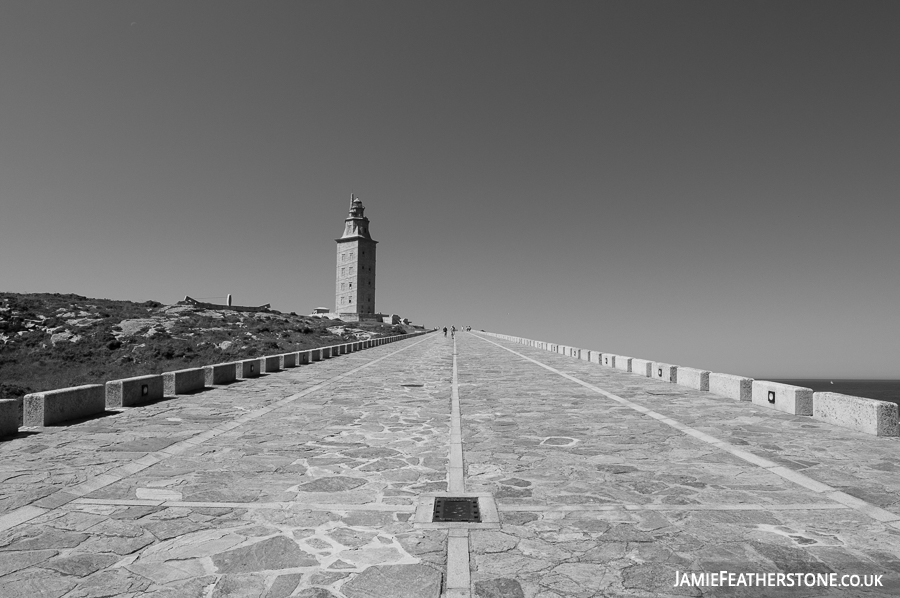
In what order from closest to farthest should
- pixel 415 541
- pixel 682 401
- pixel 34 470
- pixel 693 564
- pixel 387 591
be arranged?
pixel 387 591
pixel 693 564
pixel 415 541
pixel 34 470
pixel 682 401

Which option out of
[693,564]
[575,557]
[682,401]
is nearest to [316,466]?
[575,557]

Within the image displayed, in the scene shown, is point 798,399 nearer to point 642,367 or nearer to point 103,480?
point 642,367

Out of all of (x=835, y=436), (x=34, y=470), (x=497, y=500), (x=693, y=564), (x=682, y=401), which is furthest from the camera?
(x=682, y=401)

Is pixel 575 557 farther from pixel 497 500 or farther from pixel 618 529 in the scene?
pixel 497 500

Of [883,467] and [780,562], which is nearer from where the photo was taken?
[780,562]

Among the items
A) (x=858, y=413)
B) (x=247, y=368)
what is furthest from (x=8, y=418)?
(x=858, y=413)

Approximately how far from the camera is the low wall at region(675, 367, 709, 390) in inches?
551

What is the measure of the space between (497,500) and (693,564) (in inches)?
73.5

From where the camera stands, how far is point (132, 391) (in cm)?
1085

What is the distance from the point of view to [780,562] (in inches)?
145

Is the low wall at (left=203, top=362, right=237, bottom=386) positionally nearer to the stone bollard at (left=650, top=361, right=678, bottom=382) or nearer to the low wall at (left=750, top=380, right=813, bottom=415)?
the stone bollard at (left=650, top=361, right=678, bottom=382)

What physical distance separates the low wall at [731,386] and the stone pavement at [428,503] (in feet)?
7.25

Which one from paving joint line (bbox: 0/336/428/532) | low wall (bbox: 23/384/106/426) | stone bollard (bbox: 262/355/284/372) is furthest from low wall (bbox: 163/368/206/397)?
stone bollard (bbox: 262/355/284/372)

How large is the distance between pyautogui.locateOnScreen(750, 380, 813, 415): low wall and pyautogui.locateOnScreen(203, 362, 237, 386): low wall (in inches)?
529
